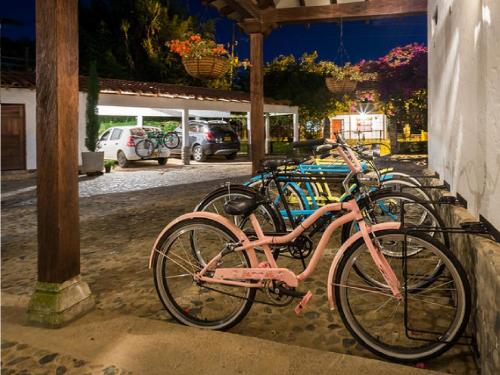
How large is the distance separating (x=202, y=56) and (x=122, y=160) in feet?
35.4

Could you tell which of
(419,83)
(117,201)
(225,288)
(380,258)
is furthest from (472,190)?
(419,83)

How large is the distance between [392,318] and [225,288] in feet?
4.20

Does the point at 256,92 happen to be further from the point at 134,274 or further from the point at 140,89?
the point at 140,89

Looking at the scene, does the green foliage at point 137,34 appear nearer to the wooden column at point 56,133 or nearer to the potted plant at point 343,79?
the potted plant at point 343,79

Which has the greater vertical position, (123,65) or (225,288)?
(123,65)

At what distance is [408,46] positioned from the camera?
18406mm

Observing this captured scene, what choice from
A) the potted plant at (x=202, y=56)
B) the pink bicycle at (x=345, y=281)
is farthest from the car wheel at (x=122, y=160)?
the pink bicycle at (x=345, y=281)

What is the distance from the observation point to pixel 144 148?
16641 millimetres

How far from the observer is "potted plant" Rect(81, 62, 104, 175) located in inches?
541

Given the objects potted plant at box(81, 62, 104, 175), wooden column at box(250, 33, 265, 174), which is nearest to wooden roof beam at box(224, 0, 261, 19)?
wooden column at box(250, 33, 265, 174)

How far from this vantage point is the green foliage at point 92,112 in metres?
14.0

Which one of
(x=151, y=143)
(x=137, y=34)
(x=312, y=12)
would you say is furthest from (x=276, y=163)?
(x=137, y=34)

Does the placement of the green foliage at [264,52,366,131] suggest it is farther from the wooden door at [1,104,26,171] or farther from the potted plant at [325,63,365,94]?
the potted plant at [325,63,365,94]

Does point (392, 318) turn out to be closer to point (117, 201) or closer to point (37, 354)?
point (37, 354)
